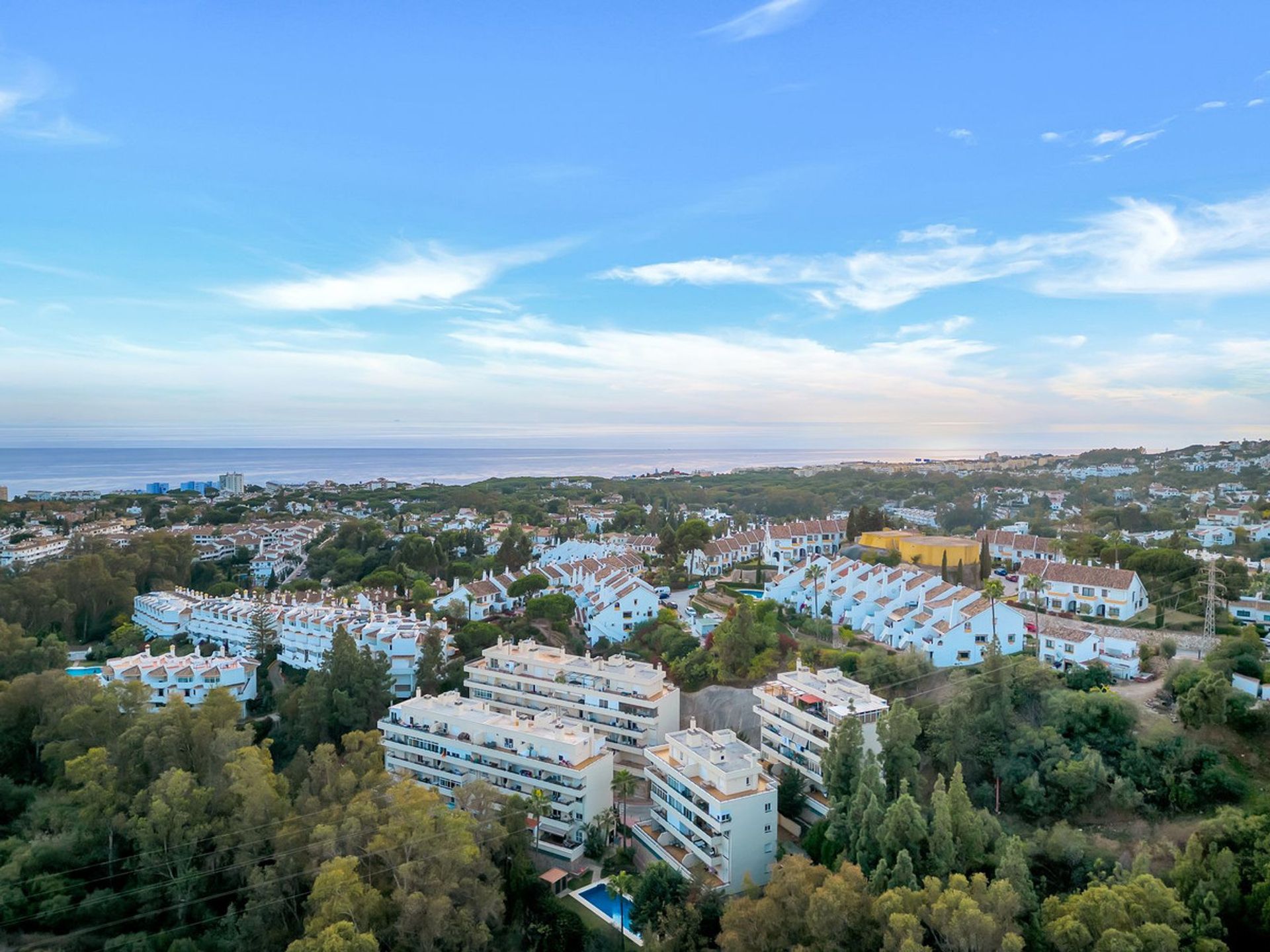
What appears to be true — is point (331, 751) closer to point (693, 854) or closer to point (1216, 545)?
point (693, 854)

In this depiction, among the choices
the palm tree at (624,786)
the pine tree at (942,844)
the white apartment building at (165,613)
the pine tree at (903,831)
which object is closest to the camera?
the pine tree at (942,844)

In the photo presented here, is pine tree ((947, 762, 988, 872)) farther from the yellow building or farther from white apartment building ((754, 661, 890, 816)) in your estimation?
the yellow building

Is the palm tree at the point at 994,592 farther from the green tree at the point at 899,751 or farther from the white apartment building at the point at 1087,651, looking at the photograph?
the green tree at the point at 899,751

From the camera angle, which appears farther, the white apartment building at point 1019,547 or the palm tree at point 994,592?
the white apartment building at point 1019,547

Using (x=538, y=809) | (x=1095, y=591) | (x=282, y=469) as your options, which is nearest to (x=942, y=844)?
(x=538, y=809)

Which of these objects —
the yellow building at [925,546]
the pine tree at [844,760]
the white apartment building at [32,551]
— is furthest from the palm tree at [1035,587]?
the white apartment building at [32,551]

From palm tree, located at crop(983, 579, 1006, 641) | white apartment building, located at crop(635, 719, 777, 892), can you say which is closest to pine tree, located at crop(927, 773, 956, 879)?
white apartment building, located at crop(635, 719, 777, 892)
